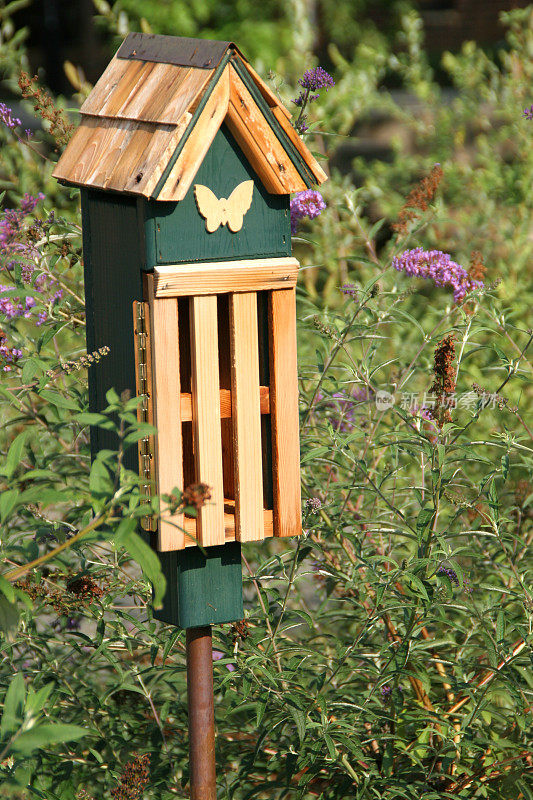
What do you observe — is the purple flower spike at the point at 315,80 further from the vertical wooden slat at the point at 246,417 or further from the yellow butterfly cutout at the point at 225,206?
the vertical wooden slat at the point at 246,417

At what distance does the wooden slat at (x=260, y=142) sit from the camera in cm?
199

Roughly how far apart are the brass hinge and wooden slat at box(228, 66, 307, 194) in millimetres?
369

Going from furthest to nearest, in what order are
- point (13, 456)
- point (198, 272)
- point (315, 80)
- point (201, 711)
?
point (315, 80) < point (201, 711) < point (198, 272) < point (13, 456)

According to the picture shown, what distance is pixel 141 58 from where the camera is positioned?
218 cm

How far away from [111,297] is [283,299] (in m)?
0.35

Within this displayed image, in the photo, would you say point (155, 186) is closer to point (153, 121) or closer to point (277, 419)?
Answer: point (153, 121)

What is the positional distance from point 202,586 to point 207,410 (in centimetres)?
37

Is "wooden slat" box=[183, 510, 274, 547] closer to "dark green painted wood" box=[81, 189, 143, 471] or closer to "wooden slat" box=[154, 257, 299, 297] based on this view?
"dark green painted wood" box=[81, 189, 143, 471]

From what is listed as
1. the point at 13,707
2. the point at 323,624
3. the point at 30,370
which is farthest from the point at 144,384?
the point at 323,624

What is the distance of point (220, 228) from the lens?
203cm

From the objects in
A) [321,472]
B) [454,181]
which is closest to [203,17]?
[454,181]

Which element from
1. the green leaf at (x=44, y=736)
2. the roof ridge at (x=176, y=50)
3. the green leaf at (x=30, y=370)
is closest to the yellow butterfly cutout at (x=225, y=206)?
the roof ridge at (x=176, y=50)

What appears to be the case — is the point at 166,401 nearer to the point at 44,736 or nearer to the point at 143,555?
the point at 143,555

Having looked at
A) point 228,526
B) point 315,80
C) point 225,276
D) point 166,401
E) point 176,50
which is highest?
point 315,80
